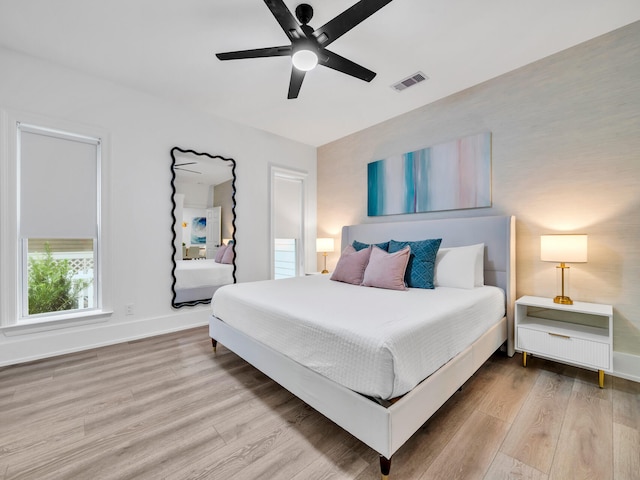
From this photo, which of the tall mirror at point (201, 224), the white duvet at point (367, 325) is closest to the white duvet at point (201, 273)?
the tall mirror at point (201, 224)

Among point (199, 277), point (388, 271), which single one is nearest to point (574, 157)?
point (388, 271)

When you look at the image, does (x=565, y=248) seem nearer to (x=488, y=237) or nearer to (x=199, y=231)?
(x=488, y=237)

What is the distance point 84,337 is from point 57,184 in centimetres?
149

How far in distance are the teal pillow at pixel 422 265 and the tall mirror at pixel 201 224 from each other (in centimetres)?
234

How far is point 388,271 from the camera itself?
2.57 m

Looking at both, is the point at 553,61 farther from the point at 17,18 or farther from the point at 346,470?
the point at 17,18

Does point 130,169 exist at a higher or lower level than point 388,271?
higher

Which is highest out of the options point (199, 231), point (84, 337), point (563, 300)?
point (199, 231)

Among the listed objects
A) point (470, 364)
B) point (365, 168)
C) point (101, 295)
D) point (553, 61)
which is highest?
point (553, 61)

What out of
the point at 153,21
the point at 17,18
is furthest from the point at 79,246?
the point at 153,21

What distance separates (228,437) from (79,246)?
8.32 feet

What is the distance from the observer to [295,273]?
4.80 meters

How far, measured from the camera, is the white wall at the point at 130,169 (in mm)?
2498

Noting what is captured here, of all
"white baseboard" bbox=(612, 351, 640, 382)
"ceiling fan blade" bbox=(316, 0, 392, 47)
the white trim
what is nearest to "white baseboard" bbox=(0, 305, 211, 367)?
the white trim
